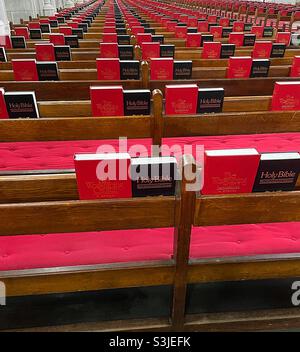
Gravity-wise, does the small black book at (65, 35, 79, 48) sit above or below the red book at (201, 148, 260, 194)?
below

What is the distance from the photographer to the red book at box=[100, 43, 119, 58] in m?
4.04

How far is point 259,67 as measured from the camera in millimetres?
3314

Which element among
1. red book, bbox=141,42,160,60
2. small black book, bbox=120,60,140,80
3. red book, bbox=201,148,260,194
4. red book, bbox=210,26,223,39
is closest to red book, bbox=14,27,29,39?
red book, bbox=141,42,160,60

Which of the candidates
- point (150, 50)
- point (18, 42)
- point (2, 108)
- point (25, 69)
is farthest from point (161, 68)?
point (18, 42)

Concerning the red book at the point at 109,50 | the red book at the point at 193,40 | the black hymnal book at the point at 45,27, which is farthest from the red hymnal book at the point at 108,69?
the black hymnal book at the point at 45,27

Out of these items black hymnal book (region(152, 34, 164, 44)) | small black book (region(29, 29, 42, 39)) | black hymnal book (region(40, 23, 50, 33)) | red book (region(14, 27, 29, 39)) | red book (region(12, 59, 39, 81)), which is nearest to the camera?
red book (region(12, 59, 39, 81))

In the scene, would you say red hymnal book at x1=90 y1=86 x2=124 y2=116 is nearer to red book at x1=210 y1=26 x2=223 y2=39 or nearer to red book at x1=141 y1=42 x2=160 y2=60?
red book at x1=141 y1=42 x2=160 y2=60

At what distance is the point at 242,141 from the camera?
2271mm

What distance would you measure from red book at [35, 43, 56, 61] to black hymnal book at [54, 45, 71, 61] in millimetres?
53

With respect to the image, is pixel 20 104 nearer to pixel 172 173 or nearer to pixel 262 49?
pixel 172 173

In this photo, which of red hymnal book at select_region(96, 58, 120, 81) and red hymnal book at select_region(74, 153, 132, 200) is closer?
red hymnal book at select_region(74, 153, 132, 200)

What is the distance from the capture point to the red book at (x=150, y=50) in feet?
13.2
